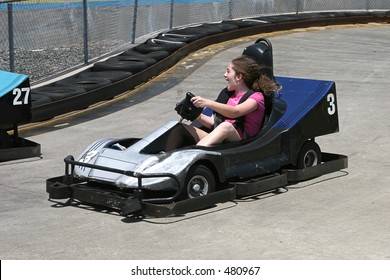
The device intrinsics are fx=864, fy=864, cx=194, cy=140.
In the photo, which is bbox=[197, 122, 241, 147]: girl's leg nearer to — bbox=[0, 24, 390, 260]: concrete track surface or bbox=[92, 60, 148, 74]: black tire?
bbox=[0, 24, 390, 260]: concrete track surface

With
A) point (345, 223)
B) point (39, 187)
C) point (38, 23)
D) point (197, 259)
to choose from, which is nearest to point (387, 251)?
point (345, 223)

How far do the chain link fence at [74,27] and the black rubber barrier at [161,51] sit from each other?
52 cm

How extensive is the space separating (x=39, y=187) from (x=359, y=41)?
961cm

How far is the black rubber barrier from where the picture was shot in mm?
10484

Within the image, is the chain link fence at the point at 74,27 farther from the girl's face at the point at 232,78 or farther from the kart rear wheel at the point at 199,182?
the kart rear wheel at the point at 199,182

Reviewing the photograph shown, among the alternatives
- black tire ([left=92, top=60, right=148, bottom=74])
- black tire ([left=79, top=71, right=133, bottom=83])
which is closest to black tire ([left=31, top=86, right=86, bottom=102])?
black tire ([left=79, top=71, right=133, bottom=83])

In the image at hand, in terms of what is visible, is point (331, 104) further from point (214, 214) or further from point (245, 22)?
point (245, 22)

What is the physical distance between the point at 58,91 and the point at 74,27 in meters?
2.53

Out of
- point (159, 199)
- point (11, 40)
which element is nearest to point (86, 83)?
point (11, 40)

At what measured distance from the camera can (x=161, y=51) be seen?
12953 millimetres

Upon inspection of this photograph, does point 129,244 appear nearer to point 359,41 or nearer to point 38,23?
point 38,23

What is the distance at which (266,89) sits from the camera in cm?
686

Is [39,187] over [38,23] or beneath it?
beneath

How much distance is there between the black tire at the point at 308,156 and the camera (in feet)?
23.4
